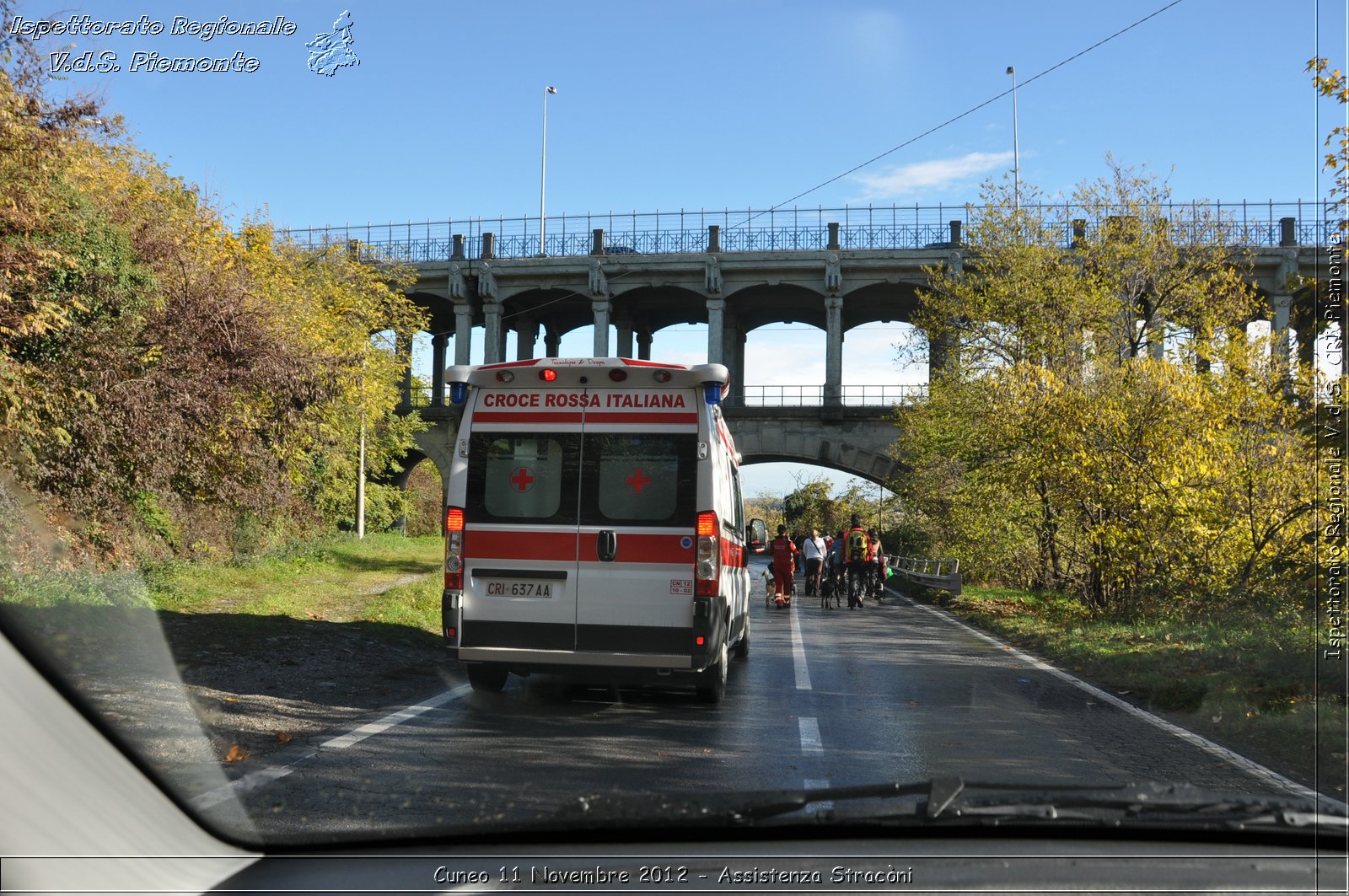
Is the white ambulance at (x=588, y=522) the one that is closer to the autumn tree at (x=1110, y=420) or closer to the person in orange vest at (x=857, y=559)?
the autumn tree at (x=1110, y=420)

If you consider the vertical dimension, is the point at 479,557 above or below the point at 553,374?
below

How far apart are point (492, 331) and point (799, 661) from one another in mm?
35349

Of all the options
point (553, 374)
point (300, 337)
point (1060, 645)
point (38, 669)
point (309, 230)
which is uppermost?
point (309, 230)

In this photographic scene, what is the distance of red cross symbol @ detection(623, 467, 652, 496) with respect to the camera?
326 inches

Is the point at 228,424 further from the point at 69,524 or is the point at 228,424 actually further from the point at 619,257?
the point at 619,257

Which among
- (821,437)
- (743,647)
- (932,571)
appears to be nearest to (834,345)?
(821,437)

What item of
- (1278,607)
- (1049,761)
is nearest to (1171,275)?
(1278,607)

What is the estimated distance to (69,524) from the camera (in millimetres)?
13492

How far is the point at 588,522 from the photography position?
827 centimetres

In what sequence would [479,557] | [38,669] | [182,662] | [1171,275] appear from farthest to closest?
[1171,275] < [182,662] < [479,557] < [38,669]

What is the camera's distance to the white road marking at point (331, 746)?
492cm

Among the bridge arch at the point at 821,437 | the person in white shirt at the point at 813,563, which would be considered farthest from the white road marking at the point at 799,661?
the bridge arch at the point at 821,437

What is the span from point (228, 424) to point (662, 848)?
14.3 meters

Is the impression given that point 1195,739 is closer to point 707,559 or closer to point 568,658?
point 707,559
